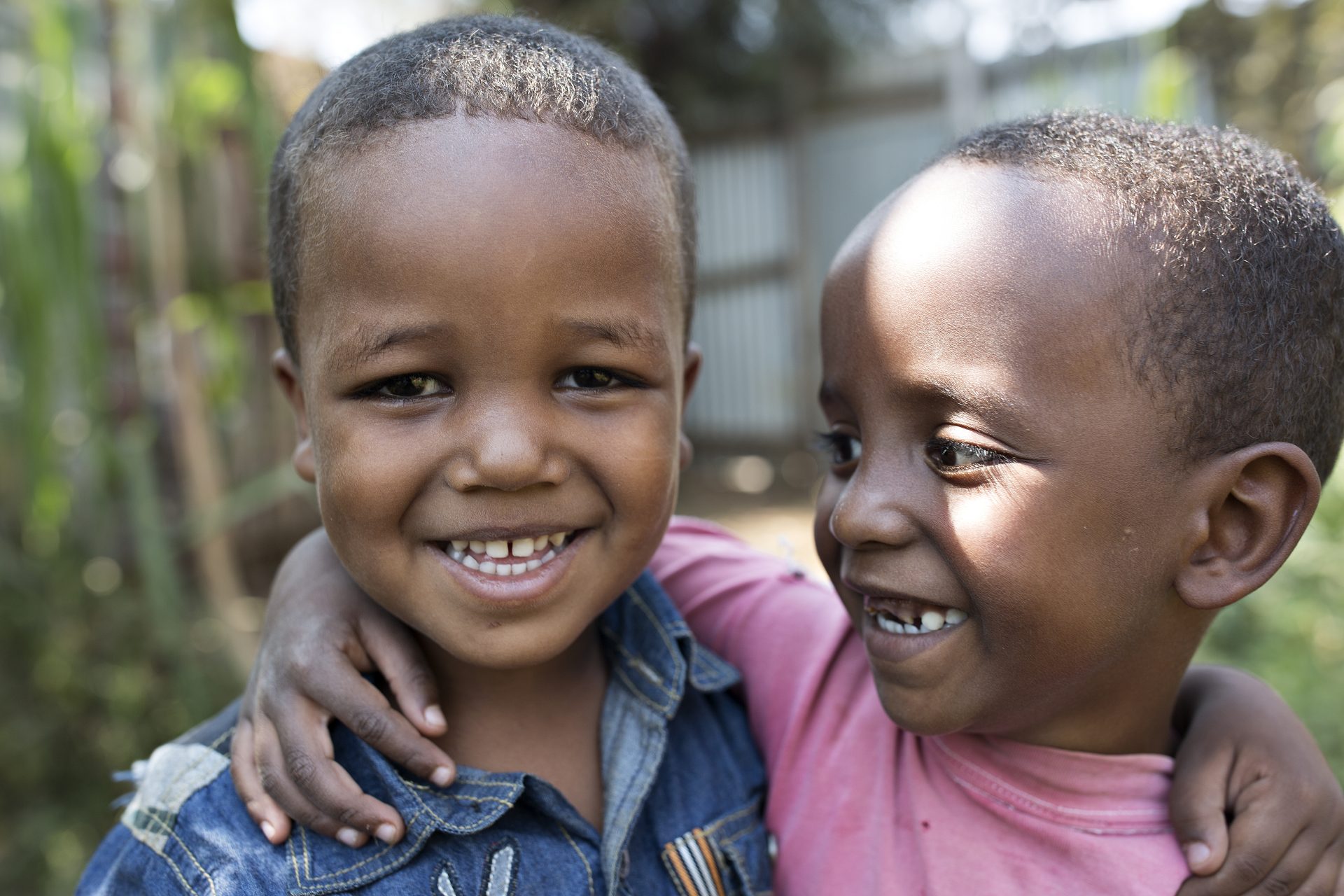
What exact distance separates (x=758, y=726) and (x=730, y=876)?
0.84 feet

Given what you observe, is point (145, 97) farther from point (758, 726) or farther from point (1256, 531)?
point (1256, 531)

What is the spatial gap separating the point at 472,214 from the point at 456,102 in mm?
164

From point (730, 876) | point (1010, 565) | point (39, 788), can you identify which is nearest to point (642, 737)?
point (730, 876)

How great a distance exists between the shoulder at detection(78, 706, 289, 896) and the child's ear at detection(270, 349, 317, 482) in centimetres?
38

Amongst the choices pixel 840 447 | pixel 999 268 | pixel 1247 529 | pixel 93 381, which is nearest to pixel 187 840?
pixel 840 447

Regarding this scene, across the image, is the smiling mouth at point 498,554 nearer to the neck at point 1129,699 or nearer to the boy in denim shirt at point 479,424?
the boy in denim shirt at point 479,424

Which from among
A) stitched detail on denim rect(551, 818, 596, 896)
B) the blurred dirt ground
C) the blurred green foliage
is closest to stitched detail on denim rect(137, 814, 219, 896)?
stitched detail on denim rect(551, 818, 596, 896)

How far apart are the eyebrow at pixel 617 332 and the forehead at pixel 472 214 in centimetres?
4

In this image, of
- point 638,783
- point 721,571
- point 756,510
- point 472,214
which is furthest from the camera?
point 756,510

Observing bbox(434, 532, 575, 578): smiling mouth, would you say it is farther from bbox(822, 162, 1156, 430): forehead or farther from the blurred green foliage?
the blurred green foliage

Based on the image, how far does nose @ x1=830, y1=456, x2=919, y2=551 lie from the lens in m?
1.36

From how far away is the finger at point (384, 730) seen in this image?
1.38 meters

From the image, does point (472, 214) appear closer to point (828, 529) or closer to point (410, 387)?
point (410, 387)

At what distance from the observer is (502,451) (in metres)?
1.28
